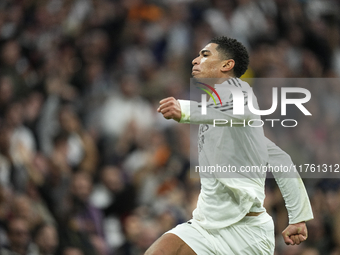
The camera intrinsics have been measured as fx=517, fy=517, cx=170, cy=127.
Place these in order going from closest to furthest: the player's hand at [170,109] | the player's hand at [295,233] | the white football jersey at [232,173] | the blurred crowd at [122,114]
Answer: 1. the player's hand at [170,109]
2. the white football jersey at [232,173]
3. the player's hand at [295,233]
4. the blurred crowd at [122,114]

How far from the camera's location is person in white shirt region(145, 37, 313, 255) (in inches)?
130

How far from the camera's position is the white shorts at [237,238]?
3330 mm

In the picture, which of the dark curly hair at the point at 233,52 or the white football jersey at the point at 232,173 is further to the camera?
the dark curly hair at the point at 233,52

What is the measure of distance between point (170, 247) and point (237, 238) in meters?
0.44

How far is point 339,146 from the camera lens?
7.32m

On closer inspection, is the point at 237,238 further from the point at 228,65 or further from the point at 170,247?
the point at 228,65

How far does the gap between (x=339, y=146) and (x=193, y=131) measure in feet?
6.83

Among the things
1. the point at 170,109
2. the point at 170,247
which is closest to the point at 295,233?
the point at 170,247

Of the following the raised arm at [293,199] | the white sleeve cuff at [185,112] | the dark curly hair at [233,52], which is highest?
the dark curly hair at [233,52]

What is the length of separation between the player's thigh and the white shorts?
28 millimetres

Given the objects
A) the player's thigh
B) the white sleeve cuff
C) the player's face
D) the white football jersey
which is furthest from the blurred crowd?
the white sleeve cuff

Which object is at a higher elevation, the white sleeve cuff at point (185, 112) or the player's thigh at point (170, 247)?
the white sleeve cuff at point (185, 112)

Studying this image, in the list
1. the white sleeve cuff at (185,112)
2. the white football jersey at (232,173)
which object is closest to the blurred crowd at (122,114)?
the white football jersey at (232,173)

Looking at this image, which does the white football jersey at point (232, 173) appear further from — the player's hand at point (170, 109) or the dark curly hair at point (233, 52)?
the player's hand at point (170, 109)
